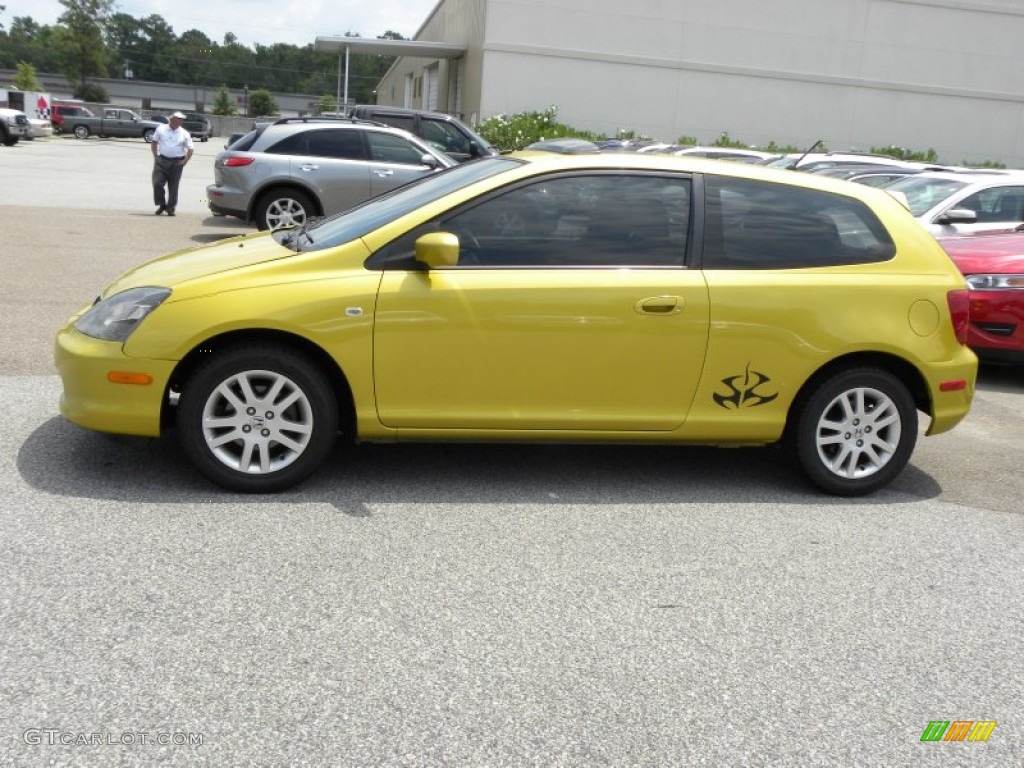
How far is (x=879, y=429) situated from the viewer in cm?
538

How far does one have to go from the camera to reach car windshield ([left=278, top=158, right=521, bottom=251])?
5.14 metres

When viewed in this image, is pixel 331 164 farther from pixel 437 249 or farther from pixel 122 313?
pixel 437 249

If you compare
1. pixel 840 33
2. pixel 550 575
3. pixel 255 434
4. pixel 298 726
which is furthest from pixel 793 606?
pixel 840 33

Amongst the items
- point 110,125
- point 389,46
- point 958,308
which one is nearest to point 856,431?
point 958,308

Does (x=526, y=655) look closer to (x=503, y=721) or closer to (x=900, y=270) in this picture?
(x=503, y=721)

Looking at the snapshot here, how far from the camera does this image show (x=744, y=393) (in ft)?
17.1

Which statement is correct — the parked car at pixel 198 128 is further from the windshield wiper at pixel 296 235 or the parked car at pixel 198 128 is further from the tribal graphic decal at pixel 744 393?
the tribal graphic decal at pixel 744 393

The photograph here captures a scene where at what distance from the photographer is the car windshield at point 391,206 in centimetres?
514

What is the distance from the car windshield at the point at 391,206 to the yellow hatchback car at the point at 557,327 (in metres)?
0.03

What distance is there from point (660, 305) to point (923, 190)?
853 centimetres

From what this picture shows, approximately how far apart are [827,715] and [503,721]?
3.45 ft

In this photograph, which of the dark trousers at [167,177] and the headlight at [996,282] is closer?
the headlight at [996,282]

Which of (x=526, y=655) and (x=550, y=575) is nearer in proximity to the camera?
(x=526, y=655)

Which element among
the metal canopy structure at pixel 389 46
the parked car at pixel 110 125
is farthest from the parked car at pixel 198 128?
the metal canopy structure at pixel 389 46
